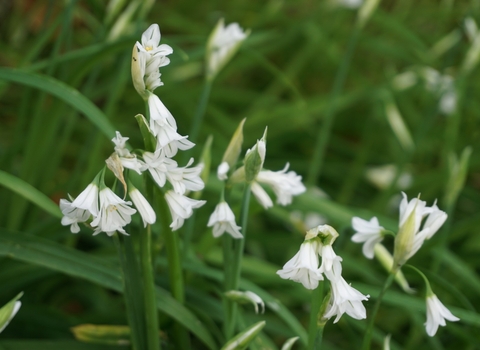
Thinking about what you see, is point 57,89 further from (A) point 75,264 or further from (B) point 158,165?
(B) point 158,165

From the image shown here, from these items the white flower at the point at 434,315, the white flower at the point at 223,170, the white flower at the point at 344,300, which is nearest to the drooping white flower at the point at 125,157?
the white flower at the point at 223,170

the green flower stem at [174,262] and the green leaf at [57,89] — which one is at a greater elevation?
the green leaf at [57,89]

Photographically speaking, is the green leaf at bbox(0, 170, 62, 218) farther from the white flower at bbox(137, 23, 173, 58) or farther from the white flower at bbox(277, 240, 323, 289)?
the white flower at bbox(277, 240, 323, 289)

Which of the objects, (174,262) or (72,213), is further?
(174,262)

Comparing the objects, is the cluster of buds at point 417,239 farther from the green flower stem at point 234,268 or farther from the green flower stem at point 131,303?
the green flower stem at point 131,303

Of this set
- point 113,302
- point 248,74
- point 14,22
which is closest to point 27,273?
point 113,302

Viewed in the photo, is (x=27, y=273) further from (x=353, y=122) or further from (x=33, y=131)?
(x=353, y=122)

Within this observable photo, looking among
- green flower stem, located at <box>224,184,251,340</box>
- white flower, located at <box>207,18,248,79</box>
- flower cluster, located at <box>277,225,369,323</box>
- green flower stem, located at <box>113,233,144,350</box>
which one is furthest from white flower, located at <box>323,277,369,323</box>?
white flower, located at <box>207,18,248,79</box>

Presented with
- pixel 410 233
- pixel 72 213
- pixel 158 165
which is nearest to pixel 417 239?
pixel 410 233
